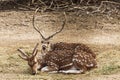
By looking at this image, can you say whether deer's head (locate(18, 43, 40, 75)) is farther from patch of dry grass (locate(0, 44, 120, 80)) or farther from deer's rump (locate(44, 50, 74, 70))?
deer's rump (locate(44, 50, 74, 70))

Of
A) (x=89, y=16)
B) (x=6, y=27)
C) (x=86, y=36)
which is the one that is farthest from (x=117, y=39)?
(x=6, y=27)

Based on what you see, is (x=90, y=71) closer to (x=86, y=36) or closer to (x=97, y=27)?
(x=86, y=36)

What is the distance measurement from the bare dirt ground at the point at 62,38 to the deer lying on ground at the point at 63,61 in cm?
15

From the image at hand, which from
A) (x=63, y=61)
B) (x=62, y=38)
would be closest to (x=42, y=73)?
(x=63, y=61)

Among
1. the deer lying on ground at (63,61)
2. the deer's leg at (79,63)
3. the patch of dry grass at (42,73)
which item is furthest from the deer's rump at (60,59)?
the patch of dry grass at (42,73)

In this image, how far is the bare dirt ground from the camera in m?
9.13

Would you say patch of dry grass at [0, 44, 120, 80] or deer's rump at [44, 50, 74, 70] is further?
deer's rump at [44, 50, 74, 70]

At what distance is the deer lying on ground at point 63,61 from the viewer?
9.17m

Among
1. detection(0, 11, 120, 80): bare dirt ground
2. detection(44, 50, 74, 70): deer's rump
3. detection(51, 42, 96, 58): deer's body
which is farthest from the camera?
detection(51, 42, 96, 58): deer's body

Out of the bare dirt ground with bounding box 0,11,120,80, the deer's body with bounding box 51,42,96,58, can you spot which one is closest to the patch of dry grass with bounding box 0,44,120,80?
the bare dirt ground with bounding box 0,11,120,80

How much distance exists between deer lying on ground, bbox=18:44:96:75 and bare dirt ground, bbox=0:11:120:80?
15 centimetres

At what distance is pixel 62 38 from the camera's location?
1207 centimetres

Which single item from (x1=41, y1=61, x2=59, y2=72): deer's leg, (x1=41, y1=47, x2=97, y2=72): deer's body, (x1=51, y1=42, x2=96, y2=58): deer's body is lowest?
(x1=41, y1=61, x2=59, y2=72): deer's leg

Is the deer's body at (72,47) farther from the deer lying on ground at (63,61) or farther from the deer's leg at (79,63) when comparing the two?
the deer's leg at (79,63)
